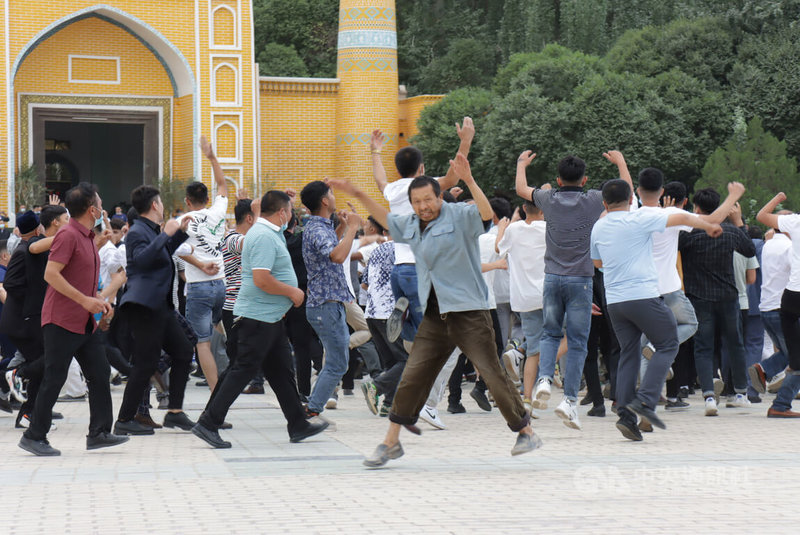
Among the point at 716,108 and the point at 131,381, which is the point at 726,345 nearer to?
the point at 131,381

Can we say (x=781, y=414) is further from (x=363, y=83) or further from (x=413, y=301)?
(x=363, y=83)

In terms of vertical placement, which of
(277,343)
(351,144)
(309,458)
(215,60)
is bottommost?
(309,458)

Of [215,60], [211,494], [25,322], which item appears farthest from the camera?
[215,60]

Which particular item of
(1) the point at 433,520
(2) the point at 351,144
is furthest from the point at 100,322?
(2) the point at 351,144

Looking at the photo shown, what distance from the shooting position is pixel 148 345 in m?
8.09

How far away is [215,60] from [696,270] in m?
19.7

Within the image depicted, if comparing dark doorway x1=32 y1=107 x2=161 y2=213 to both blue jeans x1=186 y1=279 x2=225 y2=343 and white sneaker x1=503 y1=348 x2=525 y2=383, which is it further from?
white sneaker x1=503 y1=348 x2=525 y2=383

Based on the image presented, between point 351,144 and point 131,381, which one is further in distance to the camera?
point 351,144

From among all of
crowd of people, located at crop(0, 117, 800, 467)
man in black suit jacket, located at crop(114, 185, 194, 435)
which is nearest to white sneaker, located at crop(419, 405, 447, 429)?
crowd of people, located at crop(0, 117, 800, 467)

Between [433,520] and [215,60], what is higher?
[215,60]

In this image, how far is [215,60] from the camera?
90.7 ft

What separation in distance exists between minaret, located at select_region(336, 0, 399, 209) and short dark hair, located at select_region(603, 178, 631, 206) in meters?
22.1

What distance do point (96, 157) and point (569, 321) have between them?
29573mm

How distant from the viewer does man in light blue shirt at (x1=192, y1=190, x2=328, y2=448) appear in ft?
24.8
